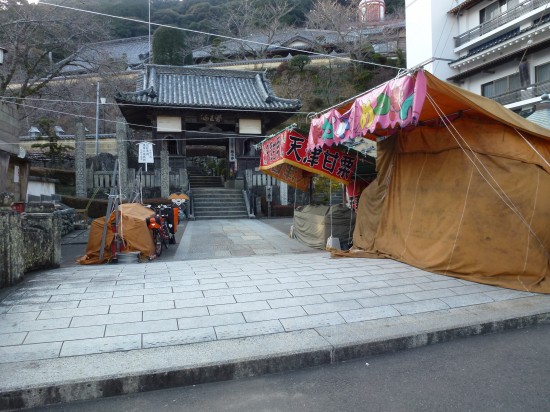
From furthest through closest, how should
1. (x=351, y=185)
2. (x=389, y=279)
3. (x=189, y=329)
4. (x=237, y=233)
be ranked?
(x=237, y=233), (x=351, y=185), (x=389, y=279), (x=189, y=329)

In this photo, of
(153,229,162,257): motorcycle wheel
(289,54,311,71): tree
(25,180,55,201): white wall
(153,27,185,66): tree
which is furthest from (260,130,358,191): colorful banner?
(289,54,311,71): tree

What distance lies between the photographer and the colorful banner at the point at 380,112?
15.9 feet

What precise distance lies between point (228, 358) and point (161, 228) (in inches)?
244

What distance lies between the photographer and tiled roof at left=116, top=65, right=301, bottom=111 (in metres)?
18.8

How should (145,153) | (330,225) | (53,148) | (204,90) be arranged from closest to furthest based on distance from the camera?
(330,225) → (145,153) → (204,90) → (53,148)

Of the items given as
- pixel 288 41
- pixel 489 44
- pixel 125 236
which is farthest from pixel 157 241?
pixel 288 41

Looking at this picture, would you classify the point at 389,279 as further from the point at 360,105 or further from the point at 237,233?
the point at 237,233

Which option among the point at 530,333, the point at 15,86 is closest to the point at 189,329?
the point at 530,333

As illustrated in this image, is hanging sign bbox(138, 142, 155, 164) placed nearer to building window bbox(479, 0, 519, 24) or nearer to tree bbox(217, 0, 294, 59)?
building window bbox(479, 0, 519, 24)

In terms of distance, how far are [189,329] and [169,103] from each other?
53.6 feet

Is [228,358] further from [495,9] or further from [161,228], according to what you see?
[495,9]

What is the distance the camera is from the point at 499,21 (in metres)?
20.4

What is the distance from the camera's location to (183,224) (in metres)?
15.6

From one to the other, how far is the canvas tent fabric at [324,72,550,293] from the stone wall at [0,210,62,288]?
564 centimetres
